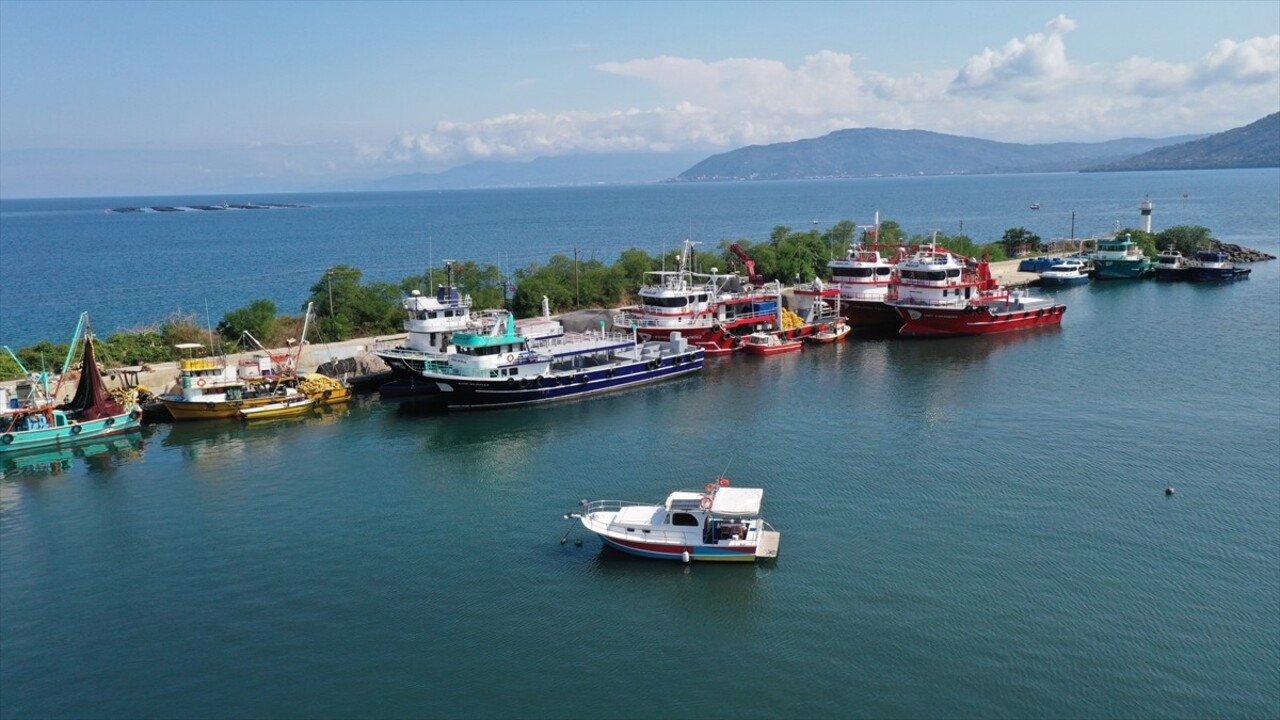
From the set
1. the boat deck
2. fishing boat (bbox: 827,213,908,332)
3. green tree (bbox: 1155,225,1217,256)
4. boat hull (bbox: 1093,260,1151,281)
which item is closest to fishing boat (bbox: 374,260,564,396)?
the boat deck

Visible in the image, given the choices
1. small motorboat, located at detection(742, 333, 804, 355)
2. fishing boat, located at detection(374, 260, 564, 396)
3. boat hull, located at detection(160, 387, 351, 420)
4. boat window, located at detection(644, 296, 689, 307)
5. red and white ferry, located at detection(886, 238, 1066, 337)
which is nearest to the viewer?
boat hull, located at detection(160, 387, 351, 420)

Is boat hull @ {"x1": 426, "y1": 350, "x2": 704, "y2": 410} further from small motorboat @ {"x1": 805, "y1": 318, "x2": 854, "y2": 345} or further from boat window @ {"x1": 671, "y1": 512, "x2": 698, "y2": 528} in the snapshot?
boat window @ {"x1": 671, "y1": 512, "x2": 698, "y2": 528}

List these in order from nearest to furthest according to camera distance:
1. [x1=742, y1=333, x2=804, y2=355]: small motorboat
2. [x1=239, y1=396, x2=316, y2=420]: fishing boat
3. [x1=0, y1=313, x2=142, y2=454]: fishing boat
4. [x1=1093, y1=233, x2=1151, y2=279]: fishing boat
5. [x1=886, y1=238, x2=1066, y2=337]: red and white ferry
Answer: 1. [x1=0, y1=313, x2=142, y2=454]: fishing boat
2. [x1=239, y1=396, x2=316, y2=420]: fishing boat
3. [x1=742, y1=333, x2=804, y2=355]: small motorboat
4. [x1=886, y1=238, x2=1066, y2=337]: red and white ferry
5. [x1=1093, y1=233, x2=1151, y2=279]: fishing boat

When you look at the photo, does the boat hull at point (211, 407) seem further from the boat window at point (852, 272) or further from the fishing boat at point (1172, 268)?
the fishing boat at point (1172, 268)

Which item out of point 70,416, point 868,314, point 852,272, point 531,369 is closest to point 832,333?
point 868,314

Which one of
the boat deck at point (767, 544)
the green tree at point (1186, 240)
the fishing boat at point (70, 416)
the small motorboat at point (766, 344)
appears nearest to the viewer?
the boat deck at point (767, 544)

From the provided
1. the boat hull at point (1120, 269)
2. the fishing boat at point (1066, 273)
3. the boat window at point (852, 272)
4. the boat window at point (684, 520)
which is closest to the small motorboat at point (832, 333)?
the boat window at point (852, 272)

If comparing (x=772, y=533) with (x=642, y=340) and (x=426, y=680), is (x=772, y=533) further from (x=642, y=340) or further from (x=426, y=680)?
(x=642, y=340)
